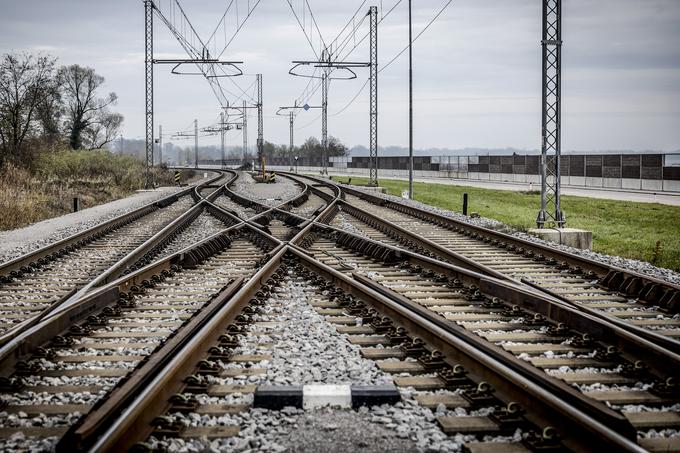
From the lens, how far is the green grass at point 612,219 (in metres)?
15.2

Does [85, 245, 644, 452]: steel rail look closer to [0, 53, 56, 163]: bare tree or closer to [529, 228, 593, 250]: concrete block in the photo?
[529, 228, 593, 250]: concrete block

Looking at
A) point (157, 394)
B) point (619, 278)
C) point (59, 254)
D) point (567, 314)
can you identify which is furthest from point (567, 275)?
point (59, 254)

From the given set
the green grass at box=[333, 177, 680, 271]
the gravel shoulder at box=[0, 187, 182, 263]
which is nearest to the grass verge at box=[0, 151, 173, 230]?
the gravel shoulder at box=[0, 187, 182, 263]

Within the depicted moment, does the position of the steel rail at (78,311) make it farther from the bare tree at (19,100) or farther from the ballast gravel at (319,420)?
the bare tree at (19,100)

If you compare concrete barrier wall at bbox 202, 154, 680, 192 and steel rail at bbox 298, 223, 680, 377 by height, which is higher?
concrete barrier wall at bbox 202, 154, 680, 192

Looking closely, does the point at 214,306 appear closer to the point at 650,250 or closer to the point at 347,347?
the point at 347,347

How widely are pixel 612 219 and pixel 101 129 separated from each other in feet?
250

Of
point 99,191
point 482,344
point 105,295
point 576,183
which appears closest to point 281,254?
point 105,295

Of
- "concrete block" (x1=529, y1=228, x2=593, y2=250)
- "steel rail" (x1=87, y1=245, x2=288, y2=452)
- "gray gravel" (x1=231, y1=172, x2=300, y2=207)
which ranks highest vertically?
"gray gravel" (x1=231, y1=172, x2=300, y2=207)

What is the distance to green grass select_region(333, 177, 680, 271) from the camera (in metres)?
15.2

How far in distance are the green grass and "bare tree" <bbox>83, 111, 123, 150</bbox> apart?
54441 millimetres

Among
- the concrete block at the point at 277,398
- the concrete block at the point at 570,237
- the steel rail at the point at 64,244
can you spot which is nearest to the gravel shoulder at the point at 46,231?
the steel rail at the point at 64,244

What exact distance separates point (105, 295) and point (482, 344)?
4462 mm

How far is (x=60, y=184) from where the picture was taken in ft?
112
